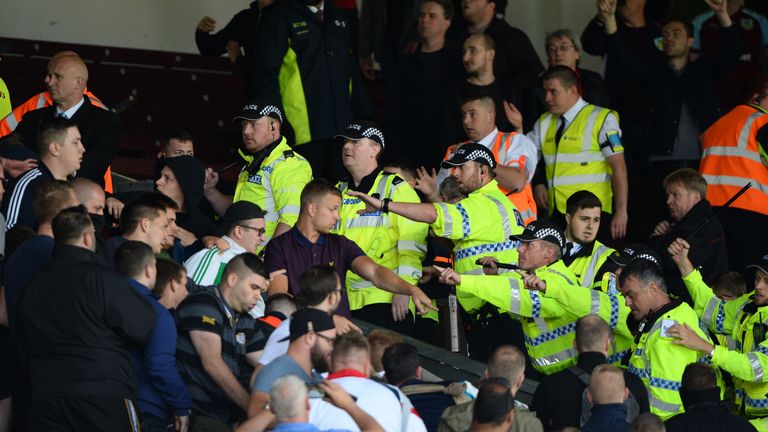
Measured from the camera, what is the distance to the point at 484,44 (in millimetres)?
10414

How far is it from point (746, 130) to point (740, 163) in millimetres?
251

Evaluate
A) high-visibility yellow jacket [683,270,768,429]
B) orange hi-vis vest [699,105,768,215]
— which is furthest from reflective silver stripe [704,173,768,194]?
high-visibility yellow jacket [683,270,768,429]

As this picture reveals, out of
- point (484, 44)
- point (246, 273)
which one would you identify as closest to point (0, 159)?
point (246, 273)

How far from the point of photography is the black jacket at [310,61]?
34.7ft

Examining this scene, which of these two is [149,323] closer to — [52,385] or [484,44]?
[52,385]

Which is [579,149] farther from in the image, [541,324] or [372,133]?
[541,324]

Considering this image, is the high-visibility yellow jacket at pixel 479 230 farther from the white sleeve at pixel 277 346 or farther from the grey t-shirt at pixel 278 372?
the grey t-shirt at pixel 278 372

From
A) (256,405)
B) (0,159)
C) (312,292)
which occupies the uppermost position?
(0,159)

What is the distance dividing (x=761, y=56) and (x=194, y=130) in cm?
525

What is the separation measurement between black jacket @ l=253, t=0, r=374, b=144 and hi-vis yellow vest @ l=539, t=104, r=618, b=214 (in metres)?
1.67

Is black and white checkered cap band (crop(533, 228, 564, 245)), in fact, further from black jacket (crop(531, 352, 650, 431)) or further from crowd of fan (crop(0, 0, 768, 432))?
black jacket (crop(531, 352, 650, 431))

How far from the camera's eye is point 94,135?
968 cm

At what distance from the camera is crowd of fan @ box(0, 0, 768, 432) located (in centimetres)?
662

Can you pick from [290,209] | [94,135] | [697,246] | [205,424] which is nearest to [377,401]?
[205,424]
